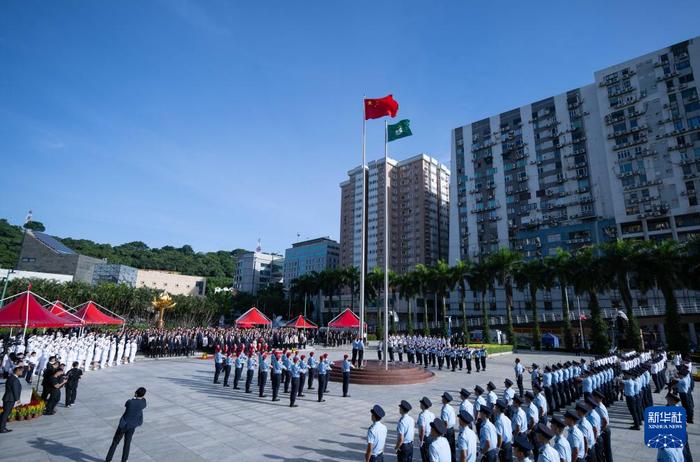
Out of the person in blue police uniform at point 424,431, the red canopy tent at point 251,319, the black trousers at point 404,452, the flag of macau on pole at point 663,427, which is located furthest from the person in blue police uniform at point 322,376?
the red canopy tent at point 251,319

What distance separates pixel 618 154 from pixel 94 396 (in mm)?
70787

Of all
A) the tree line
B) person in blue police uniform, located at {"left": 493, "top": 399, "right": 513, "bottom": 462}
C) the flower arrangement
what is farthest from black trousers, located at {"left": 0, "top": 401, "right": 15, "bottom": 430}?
the tree line

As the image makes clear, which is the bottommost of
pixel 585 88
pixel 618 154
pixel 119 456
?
pixel 119 456

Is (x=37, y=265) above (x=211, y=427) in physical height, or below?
above

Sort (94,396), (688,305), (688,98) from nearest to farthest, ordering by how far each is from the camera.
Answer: (94,396) < (688,305) < (688,98)

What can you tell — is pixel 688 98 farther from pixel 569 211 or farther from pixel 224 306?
pixel 224 306

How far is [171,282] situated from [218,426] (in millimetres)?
95667

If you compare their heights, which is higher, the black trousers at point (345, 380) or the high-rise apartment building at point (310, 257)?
the high-rise apartment building at point (310, 257)

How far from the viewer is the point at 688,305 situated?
47.8m

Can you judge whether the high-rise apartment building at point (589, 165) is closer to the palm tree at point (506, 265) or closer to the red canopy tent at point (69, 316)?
the palm tree at point (506, 265)

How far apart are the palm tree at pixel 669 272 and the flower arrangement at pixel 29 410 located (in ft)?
130

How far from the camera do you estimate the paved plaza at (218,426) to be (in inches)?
346

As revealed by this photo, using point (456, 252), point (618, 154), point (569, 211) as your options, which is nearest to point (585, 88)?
point (618, 154)

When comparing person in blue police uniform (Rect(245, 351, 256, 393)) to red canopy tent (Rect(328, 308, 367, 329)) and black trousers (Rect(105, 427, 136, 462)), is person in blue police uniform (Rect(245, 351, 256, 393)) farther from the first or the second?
red canopy tent (Rect(328, 308, 367, 329))
